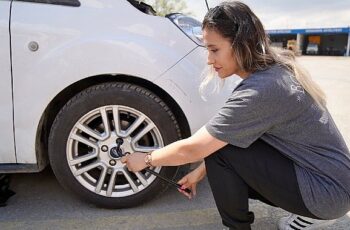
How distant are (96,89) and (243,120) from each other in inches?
41.8

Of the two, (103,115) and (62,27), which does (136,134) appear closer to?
(103,115)

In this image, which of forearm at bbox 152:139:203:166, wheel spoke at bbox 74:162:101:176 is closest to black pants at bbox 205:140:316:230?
forearm at bbox 152:139:203:166

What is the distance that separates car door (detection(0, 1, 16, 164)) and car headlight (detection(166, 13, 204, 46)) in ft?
3.20

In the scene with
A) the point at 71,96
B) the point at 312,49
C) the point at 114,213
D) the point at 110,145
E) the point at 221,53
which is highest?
the point at 221,53

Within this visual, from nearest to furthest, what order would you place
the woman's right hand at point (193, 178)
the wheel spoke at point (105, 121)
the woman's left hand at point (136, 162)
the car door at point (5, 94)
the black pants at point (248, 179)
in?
the black pants at point (248, 179) → the woman's left hand at point (136, 162) → the woman's right hand at point (193, 178) → the car door at point (5, 94) → the wheel spoke at point (105, 121)

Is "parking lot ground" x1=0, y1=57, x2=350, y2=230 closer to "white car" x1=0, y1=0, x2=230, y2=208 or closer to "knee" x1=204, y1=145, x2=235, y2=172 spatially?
"white car" x1=0, y1=0, x2=230, y2=208

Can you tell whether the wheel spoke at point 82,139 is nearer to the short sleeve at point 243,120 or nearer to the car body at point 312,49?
the short sleeve at point 243,120

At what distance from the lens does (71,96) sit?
254 centimetres

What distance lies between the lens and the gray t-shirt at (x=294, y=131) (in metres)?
1.69

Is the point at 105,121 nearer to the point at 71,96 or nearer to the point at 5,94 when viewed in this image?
the point at 71,96

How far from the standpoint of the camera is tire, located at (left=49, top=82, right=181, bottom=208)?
2420 mm

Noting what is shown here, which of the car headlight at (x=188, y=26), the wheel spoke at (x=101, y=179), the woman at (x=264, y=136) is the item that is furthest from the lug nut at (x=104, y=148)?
the car headlight at (x=188, y=26)

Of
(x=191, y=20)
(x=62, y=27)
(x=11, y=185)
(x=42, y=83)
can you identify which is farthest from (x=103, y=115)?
(x=11, y=185)

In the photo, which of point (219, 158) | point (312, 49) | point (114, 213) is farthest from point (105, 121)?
point (312, 49)
